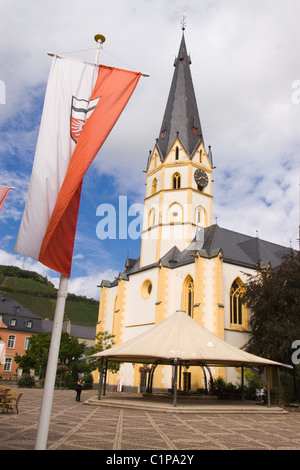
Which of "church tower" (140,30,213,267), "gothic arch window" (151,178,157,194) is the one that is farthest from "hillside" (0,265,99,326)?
"church tower" (140,30,213,267)

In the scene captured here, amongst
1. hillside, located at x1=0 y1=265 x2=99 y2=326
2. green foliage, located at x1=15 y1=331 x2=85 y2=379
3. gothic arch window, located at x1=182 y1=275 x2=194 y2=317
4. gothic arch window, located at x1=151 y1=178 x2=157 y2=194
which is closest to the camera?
gothic arch window, located at x1=182 y1=275 x2=194 y2=317

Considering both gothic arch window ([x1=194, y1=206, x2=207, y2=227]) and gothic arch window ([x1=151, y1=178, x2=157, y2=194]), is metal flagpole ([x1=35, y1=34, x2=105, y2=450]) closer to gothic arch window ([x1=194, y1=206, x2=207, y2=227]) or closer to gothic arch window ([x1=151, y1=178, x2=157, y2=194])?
gothic arch window ([x1=194, y1=206, x2=207, y2=227])

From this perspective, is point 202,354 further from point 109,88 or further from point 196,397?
point 109,88

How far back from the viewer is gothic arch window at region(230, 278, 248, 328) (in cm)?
3101

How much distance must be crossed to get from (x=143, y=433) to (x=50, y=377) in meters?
5.84

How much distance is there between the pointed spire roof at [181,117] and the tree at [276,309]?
16.7 m

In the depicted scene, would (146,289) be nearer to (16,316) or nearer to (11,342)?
(11,342)

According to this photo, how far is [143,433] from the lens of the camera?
10.7m

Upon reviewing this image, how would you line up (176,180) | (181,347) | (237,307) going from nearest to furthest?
(181,347), (237,307), (176,180)

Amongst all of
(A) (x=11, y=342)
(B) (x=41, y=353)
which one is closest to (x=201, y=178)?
(B) (x=41, y=353)

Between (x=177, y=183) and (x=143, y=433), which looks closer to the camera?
(x=143, y=433)

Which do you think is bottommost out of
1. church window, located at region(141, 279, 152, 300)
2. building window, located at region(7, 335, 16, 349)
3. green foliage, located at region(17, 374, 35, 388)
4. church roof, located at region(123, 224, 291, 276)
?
green foliage, located at region(17, 374, 35, 388)

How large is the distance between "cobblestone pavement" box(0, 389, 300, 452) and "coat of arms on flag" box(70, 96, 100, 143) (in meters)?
6.26

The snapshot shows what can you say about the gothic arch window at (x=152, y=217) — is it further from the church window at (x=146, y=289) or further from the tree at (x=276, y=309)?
the tree at (x=276, y=309)
